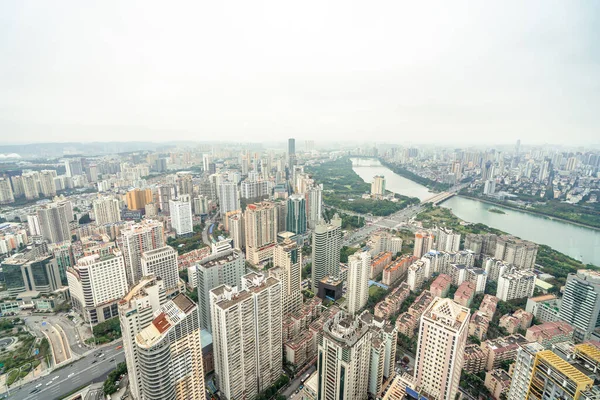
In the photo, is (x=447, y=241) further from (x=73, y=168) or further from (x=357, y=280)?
(x=73, y=168)

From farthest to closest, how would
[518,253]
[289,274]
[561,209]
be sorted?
[561,209]
[518,253]
[289,274]

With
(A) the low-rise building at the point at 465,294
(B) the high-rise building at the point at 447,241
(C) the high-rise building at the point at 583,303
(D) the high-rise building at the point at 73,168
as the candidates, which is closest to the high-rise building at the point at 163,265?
(A) the low-rise building at the point at 465,294

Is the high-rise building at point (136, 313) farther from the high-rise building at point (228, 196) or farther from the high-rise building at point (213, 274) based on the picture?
the high-rise building at point (228, 196)

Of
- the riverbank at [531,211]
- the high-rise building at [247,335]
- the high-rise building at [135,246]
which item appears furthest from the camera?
the riverbank at [531,211]

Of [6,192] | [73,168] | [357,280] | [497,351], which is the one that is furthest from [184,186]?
[497,351]

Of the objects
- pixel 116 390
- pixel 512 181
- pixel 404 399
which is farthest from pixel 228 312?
pixel 512 181
